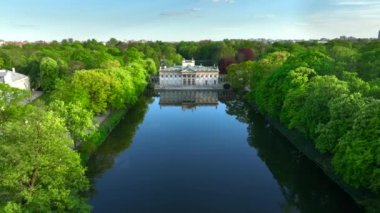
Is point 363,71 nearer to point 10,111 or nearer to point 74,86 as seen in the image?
point 74,86

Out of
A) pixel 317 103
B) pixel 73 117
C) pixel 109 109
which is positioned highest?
pixel 317 103

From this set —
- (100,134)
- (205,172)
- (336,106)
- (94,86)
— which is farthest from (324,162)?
(94,86)

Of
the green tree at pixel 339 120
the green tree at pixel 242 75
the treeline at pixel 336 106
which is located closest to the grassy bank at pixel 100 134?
the treeline at pixel 336 106

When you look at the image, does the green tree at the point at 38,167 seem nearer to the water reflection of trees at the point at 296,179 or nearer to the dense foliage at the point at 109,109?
the dense foliage at the point at 109,109

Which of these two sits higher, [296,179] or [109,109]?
[109,109]

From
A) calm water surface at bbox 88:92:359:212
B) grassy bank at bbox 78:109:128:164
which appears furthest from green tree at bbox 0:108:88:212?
grassy bank at bbox 78:109:128:164

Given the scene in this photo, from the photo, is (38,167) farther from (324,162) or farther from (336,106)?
(324,162)

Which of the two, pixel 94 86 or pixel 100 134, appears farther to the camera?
pixel 94 86

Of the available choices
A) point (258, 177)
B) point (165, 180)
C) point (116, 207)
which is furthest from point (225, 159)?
point (116, 207)
